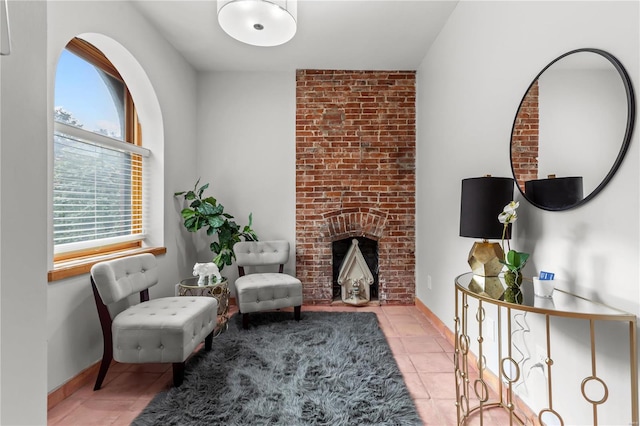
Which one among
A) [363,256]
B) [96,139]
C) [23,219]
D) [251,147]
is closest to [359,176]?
[363,256]

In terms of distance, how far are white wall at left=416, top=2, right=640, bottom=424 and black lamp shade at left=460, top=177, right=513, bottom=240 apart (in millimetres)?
193

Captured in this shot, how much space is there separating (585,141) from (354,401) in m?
1.74

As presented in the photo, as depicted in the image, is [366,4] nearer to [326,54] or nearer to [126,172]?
[326,54]

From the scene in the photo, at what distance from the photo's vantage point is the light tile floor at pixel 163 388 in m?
1.71

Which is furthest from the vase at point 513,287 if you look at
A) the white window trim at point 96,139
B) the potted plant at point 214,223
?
the white window trim at point 96,139

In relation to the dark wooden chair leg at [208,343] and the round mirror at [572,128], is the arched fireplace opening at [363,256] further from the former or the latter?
the round mirror at [572,128]

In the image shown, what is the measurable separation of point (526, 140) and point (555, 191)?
0.35m

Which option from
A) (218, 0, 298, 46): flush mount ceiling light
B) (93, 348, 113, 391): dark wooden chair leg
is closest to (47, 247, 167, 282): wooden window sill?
(93, 348, 113, 391): dark wooden chair leg

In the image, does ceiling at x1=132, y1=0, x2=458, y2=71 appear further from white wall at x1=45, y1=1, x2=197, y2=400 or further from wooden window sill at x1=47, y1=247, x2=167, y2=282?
wooden window sill at x1=47, y1=247, x2=167, y2=282

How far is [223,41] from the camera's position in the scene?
3016 mm

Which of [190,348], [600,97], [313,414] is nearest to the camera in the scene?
[600,97]

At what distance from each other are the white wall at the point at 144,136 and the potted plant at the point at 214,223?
0.56ft

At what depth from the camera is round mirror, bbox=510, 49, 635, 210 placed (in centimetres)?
118

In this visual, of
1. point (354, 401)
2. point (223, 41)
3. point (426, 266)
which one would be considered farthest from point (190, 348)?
point (223, 41)
